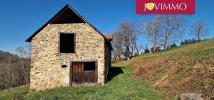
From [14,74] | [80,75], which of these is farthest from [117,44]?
[80,75]

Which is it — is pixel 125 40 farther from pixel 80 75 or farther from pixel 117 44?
pixel 80 75

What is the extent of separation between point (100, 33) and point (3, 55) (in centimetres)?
8451

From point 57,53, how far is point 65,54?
784 millimetres

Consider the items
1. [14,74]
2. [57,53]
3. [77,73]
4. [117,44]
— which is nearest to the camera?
[57,53]

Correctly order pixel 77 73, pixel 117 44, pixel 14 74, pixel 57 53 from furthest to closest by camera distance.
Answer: pixel 117 44
pixel 14 74
pixel 77 73
pixel 57 53

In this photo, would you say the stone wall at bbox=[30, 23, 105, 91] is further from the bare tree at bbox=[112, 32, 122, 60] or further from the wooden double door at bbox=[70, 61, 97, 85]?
the bare tree at bbox=[112, 32, 122, 60]

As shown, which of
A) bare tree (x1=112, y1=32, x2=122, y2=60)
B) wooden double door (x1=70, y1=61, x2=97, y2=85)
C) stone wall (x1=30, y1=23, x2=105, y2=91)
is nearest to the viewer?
stone wall (x1=30, y1=23, x2=105, y2=91)

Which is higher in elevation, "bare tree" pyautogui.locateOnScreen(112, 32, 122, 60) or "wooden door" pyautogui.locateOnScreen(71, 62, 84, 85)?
"bare tree" pyautogui.locateOnScreen(112, 32, 122, 60)

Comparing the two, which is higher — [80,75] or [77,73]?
[77,73]

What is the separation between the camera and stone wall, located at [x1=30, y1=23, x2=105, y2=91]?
2895 cm

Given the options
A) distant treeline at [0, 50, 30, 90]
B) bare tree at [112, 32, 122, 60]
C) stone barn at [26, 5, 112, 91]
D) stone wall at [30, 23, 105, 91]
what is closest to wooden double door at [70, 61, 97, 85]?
stone barn at [26, 5, 112, 91]

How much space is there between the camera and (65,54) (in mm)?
29219

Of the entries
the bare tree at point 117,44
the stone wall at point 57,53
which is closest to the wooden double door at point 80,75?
the stone wall at point 57,53

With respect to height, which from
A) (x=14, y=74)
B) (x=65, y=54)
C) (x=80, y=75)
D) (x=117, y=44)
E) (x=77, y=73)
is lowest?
(x=14, y=74)
